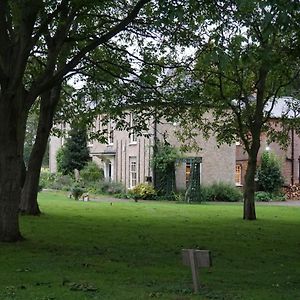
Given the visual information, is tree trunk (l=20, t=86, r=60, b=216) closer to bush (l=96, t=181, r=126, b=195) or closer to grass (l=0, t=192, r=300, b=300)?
grass (l=0, t=192, r=300, b=300)

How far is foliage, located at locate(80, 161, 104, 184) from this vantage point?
4678 cm

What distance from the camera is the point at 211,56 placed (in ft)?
25.6

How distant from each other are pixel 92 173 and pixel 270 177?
1429cm

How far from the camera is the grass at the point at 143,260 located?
837 centimetres

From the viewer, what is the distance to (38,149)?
2233cm

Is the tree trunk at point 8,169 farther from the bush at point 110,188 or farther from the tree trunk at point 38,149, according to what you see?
the bush at point 110,188

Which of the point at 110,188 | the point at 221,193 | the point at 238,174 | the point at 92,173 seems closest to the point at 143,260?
the point at 221,193

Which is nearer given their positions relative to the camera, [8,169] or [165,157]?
[8,169]

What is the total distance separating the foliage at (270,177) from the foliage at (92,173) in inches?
509

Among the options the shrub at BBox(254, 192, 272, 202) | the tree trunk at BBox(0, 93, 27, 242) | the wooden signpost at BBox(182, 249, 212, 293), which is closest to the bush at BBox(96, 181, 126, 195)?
the shrub at BBox(254, 192, 272, 202)

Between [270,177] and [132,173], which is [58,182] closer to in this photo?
[132,173]

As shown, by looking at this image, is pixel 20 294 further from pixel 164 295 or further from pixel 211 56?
pixel 211 56

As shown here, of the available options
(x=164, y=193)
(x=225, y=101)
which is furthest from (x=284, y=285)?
(x=164, y=193)

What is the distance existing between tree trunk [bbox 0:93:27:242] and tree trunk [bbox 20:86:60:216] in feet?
26.0
